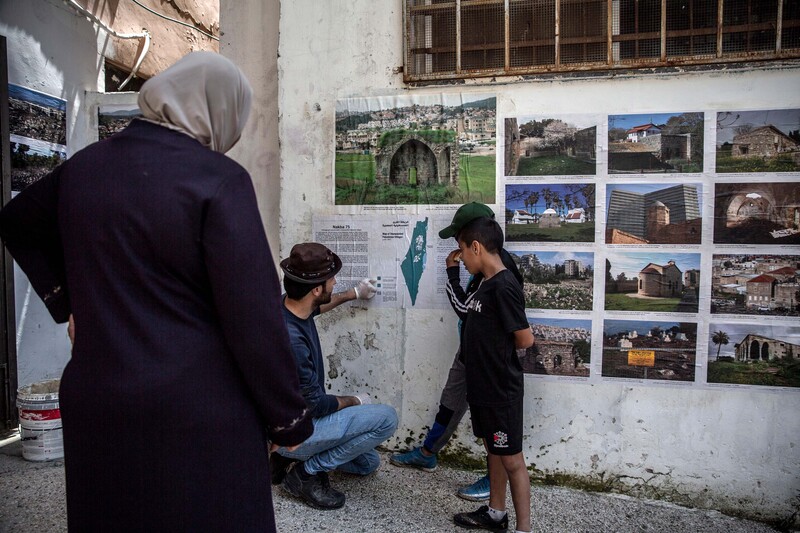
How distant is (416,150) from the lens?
11.1ft

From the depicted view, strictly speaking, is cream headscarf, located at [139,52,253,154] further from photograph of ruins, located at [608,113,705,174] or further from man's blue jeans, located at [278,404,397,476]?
photograph of ruins, located at [608,113,705,174]

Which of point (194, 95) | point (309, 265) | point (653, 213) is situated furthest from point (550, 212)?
point (194, 95)

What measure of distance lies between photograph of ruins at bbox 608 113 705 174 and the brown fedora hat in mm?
1682

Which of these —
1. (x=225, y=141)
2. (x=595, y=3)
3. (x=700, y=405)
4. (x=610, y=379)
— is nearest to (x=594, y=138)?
(x=595, y=3)

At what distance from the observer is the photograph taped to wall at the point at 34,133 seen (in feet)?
12.9

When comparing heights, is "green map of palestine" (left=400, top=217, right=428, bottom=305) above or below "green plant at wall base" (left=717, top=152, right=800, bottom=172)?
below

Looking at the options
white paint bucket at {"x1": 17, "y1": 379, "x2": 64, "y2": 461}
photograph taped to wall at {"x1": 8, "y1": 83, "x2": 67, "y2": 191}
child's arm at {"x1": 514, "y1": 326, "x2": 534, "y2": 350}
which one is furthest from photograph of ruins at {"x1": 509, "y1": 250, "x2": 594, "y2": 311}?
photograph taped to wall at {"x1": 8, "y1": 83, "x2": 67, "y2": 191}

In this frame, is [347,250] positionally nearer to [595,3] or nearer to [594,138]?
[594,138]

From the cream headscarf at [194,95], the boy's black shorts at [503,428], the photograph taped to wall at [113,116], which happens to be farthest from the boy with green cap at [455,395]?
the photograph taped to wall at [113,116]

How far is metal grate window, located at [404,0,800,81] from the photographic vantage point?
2.98 m

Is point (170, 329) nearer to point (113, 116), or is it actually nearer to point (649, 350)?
point (649, 350)

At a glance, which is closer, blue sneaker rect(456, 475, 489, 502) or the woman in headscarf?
the woman in headscarf

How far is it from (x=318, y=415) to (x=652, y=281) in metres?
1.94

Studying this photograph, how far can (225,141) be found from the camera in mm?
1511
